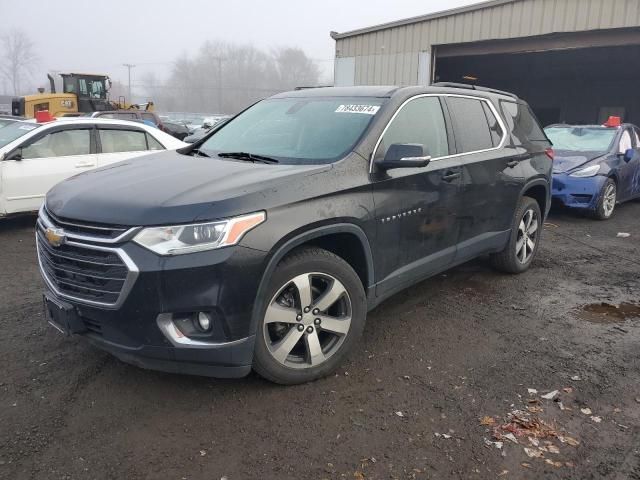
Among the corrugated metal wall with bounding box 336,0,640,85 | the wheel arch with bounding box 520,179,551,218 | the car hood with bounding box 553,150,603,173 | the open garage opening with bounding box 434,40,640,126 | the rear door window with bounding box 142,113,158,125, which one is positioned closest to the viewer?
the wheel arch with bounding box 520,179,551,218

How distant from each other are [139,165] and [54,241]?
35.8 inches

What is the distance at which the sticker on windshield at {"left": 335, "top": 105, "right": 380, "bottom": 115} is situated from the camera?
3703 mm

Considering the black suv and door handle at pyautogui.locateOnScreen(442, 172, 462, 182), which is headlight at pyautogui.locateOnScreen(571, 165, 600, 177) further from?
door handle at pyautogui.locateOnScreen(442, 172, 462, 182)

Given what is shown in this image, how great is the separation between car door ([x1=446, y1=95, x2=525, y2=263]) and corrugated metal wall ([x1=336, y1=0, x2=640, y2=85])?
8814 millimetres

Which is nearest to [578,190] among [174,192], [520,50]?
[520,50]

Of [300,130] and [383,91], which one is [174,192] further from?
[383,91]

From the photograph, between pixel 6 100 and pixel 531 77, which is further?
pixel 6 100

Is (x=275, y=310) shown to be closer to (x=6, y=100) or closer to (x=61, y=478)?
(x=61, y=478)

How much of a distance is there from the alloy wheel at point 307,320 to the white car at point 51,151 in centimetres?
512

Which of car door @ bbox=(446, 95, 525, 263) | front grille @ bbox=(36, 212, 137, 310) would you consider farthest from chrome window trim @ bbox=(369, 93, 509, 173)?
front grille @ bbox=(36, 212, 137, 310)

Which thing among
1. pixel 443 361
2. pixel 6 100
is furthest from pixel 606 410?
pixel 6 100

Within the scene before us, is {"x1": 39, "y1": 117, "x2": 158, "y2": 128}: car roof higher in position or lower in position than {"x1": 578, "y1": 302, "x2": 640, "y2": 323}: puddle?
higher

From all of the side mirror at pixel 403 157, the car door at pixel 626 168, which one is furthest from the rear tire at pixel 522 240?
the car door at pixel 626 168

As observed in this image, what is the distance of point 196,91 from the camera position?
8531cm
